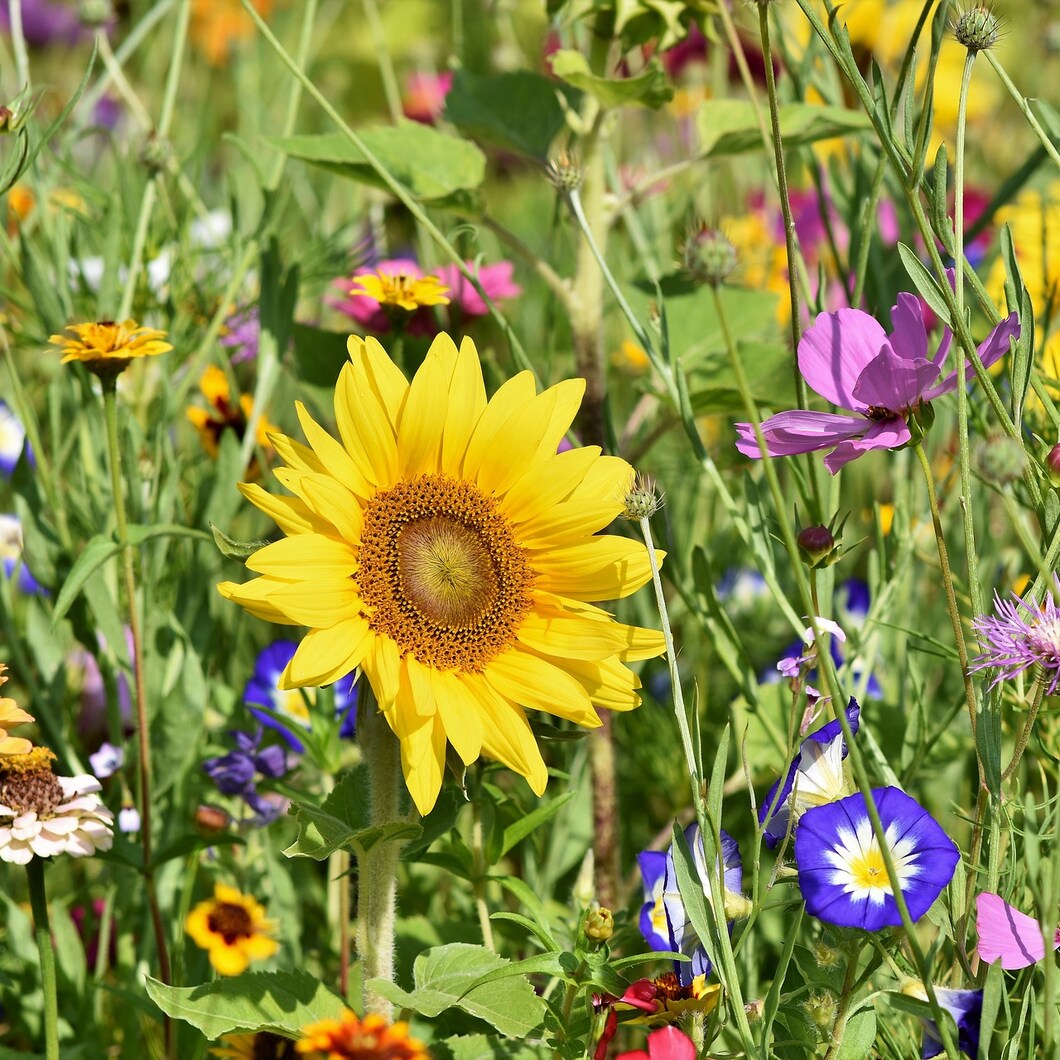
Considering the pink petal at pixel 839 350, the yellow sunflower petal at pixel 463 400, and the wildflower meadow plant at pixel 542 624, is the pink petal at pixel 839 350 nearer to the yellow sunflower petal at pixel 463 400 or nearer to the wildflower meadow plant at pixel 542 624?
the wildflower meadow plant at pixel 542 624

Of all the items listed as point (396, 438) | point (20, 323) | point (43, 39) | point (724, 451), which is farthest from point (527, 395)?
point (43, 39)

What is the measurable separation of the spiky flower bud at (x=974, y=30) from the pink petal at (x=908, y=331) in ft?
0.40

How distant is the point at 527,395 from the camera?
0.68m

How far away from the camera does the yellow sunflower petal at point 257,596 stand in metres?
0.60

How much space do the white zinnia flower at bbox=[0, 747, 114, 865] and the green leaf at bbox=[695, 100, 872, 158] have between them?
0.60 m

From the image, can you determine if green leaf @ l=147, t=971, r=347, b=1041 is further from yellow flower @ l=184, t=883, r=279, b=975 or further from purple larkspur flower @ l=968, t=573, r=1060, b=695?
purple larkspur flower @ l=968, t=573, r=1060, b=695

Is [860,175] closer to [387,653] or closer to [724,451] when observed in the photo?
[724,451]

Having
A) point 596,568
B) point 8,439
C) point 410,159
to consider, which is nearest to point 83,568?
point 596,568

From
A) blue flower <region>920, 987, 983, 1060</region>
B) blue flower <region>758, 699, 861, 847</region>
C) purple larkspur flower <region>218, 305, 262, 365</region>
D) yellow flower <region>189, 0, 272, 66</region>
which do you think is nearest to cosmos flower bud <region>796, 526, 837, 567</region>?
blue flower <region>758, 699, 861, 847</region>

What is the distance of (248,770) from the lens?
89 cm

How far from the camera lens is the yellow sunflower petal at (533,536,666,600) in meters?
0.69

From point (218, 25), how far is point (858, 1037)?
2585mm

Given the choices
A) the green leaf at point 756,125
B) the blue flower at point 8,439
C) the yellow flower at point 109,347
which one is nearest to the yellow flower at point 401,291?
the yellow flower at point 109,347

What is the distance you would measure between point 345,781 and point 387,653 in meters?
0.11
